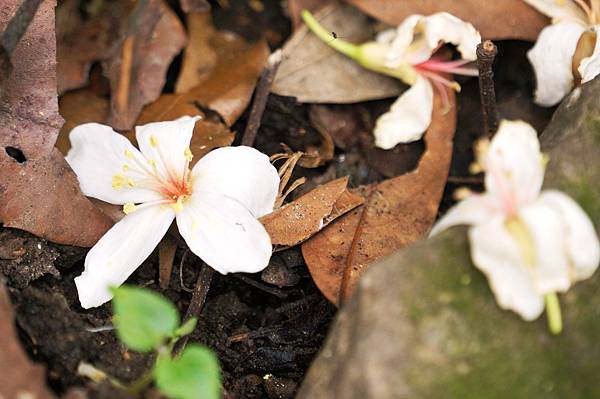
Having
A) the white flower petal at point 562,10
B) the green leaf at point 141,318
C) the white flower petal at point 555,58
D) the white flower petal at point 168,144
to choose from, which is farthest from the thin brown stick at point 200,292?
the white flower petal at point 562,10

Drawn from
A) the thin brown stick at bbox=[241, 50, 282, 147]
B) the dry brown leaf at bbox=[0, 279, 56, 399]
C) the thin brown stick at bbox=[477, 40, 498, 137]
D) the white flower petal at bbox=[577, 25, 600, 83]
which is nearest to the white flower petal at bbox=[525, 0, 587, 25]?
the white flower petal at bbox=[577, 25, 600, 83]

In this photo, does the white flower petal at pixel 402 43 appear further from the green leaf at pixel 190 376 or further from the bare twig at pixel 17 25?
the green leaf at pixel 190 376

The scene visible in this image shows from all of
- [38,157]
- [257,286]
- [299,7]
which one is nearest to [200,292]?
[257,286]

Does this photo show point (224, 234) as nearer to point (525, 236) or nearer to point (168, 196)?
point (168, 196)

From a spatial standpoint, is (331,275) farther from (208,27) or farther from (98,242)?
(208,27)

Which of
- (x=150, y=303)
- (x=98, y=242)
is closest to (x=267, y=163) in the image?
(x=98, y=242)

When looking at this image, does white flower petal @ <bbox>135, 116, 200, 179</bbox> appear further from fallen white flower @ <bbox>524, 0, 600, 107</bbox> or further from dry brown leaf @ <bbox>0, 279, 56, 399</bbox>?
fallen white flower @ <bbox>524, 0, 600, 107</bbox>
